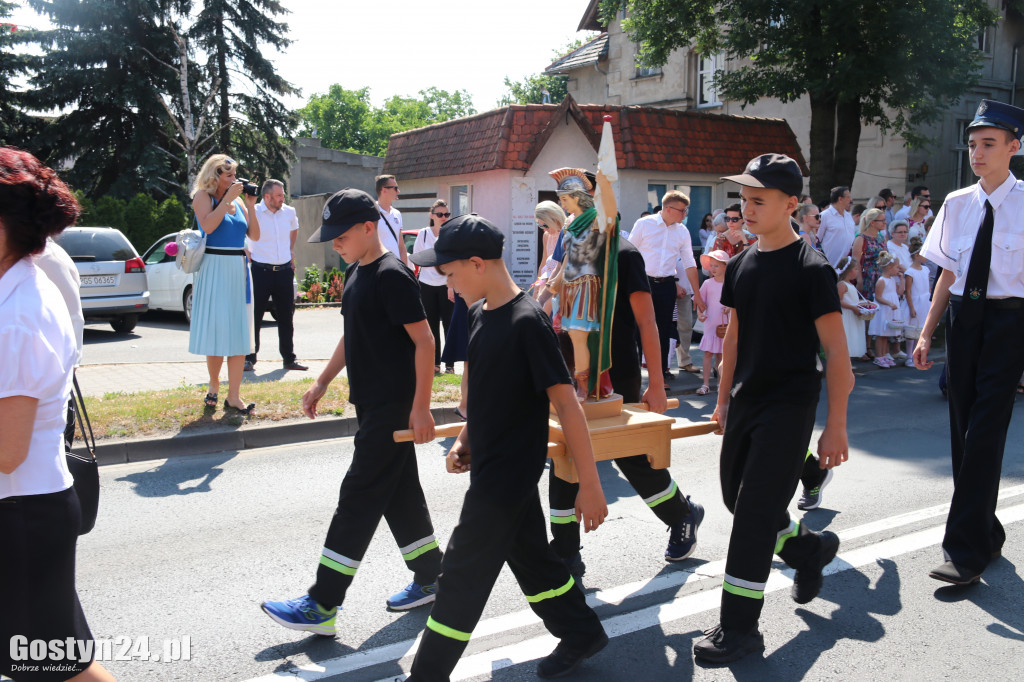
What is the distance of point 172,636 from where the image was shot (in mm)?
3891

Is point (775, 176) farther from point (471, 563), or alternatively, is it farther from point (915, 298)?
point (915, 298)

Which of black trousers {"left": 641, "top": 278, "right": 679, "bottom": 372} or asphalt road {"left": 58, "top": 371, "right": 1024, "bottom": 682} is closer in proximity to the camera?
asphalt road {"left": 58, "top": 371, "right": 1024, "bottom": 682}

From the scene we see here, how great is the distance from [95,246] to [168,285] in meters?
1.78

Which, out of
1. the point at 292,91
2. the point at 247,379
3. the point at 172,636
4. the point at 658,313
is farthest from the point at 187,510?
the point at 292,91

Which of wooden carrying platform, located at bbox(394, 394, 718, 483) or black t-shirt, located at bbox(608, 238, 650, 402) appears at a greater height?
black t-shirt, located at bbox(608, 238, 650, 402)

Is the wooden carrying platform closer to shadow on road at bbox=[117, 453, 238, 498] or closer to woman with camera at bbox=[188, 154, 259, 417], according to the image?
shadow on road at bbox=[117, 453, 238, 498]

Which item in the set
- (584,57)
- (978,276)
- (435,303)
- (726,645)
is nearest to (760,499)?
(726,645)

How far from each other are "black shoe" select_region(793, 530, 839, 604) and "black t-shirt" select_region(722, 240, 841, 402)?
0.89 metres

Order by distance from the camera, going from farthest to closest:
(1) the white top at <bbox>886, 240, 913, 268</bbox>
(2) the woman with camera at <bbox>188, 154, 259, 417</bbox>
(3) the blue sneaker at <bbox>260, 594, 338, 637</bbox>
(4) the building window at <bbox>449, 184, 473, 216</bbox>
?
(4) the building window at <bbox>449, 184, 473, 216</bbox>
(1) the white top at <bbox>886, 240, 913, 268</bbox>
(2) the woman with camera at <bbox>188, 154, 259, 417</bbox>
(3) the blue sneaker at <bbox>260, 594, 338, 637</bbox>

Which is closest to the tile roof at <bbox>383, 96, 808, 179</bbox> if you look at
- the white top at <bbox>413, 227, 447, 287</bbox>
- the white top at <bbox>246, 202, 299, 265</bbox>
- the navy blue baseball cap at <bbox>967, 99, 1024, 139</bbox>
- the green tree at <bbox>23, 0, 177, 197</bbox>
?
the white top at <bbox>413, 227, 447, 287</bbox>

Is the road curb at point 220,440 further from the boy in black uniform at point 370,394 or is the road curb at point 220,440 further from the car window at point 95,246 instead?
the car window at point 95,246

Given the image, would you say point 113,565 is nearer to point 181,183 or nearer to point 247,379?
point 247,379

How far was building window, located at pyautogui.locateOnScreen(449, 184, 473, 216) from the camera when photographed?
67.0ft

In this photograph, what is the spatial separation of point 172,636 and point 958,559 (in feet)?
12.4
